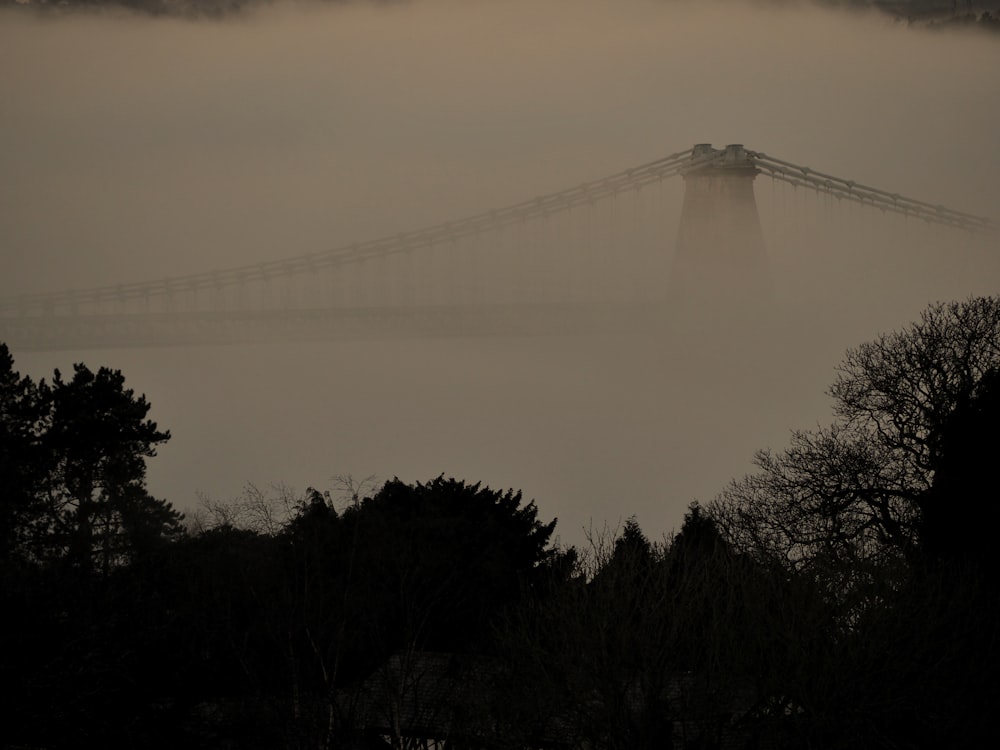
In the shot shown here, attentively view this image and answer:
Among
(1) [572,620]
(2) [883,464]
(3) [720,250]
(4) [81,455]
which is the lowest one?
(1) [572,620]

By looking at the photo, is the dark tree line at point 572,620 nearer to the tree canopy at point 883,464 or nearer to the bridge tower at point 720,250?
the tree canopy at point 883,464

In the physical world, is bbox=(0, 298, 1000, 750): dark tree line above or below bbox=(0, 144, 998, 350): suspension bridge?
below

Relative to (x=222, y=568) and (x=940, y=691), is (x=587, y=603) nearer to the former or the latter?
(x=940, y=691)

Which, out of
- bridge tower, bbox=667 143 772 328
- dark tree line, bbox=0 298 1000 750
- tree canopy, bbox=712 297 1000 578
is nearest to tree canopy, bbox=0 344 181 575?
dark tree line, bbox=0 298 1000 750

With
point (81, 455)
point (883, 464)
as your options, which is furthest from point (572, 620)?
point (81, 455)

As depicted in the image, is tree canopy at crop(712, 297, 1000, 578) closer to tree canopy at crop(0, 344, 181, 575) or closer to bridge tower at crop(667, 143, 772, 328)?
tree canopy at crop(0, 344, 181, 575)

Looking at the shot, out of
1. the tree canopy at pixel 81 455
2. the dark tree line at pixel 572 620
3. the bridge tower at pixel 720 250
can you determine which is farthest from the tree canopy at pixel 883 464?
the bridge tower at pixel 720 250

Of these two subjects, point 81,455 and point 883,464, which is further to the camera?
point 81,455

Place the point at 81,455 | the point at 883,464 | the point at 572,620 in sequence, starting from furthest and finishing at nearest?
the point at 81,455 < the point at 883,464 < the point at 572,620

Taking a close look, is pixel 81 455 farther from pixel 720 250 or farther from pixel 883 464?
pixel 720 250
